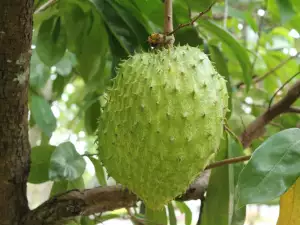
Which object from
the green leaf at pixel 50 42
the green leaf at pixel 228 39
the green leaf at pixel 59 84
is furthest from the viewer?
the green leaf at pixel 59 84

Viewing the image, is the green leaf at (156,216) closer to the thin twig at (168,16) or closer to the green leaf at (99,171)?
the green leaf at (99,171)

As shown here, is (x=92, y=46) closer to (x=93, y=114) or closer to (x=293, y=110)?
(x=93, y=114)

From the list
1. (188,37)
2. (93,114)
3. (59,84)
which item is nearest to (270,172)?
(188,37)

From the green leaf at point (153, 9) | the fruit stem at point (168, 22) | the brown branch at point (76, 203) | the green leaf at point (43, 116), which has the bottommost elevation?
the brown branch at point (76, 203)

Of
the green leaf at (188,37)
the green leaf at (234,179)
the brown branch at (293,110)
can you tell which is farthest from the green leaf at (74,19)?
the brown branch at (293,110)

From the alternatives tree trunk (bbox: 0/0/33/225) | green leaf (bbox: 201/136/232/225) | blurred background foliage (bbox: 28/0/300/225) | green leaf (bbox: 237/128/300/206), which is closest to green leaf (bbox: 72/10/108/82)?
blurred background foliage (bbox: 28/0/300/225)

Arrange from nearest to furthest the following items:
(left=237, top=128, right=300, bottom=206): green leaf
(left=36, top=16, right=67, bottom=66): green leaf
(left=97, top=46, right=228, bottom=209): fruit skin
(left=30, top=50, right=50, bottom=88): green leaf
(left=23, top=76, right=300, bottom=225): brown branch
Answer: (left=237, top=128, right=300, bottom=206): green leaf
(left=97, top=46, right=228, bottom=209): fruit skin
(left=23, top=76, right=300, bottom=225): brown branch
(left=36, top=16, right=67, bottom=66): green leaf
(left=30, top=50, right=50, bottom=88): green leaf

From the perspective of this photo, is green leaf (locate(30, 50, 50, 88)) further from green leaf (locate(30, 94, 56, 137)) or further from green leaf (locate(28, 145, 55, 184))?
green leaf (locate(28, 145, 55, 184))

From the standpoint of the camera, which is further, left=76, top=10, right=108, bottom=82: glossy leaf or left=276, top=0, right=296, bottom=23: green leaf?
left=76, top=10, right=108, bottom=82: glossy leaf
